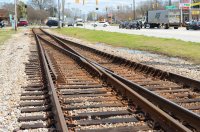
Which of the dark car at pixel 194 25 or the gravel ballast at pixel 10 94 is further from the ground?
the dark car at pixel 194 25

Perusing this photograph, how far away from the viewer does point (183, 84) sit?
10.7 meters

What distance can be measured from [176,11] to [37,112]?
244ft

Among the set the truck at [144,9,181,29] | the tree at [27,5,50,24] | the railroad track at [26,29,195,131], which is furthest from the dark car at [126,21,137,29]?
the tree at [27,5,50,24]

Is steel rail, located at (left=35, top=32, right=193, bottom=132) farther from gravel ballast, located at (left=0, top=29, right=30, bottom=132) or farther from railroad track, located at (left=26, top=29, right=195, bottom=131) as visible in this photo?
gravel ballast, located at (left=0, top=29, right=30, bottom=132)

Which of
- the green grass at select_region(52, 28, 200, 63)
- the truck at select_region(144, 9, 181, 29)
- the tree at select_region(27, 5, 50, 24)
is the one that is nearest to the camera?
the green grass at select_region(52, 28, 200, 63)

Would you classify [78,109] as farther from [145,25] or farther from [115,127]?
[145,25]

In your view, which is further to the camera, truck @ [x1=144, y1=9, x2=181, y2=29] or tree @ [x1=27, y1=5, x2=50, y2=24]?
tree @ [x1=27, y1=5, x2=50, y2=24]

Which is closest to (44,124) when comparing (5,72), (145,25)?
(5,72)

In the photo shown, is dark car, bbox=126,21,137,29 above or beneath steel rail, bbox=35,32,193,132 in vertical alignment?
above

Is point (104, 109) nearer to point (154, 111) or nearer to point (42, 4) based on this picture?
point (154, 111)

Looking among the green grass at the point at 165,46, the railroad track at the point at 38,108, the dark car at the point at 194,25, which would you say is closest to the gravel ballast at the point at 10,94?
the railroad track at the point at 38,108

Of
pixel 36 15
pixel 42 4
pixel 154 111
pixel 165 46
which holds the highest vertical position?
pixel 42 4

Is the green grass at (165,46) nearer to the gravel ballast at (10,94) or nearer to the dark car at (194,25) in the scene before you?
the gravel ballast at (10,94)

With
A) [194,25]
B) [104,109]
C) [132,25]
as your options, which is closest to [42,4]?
Answer: [132,25]
